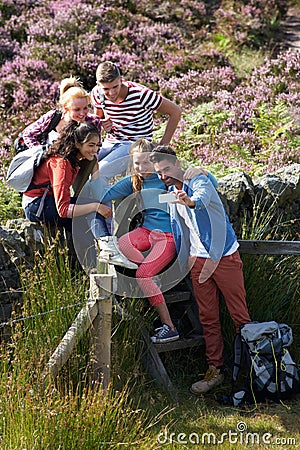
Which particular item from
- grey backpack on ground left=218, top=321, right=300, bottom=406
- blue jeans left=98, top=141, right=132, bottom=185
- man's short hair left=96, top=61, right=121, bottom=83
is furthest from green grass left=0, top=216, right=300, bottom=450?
A: man's short hair left=96, top=61, right=121, bottom=83

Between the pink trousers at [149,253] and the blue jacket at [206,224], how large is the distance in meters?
0.10

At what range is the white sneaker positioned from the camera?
A: 5484 millimetres

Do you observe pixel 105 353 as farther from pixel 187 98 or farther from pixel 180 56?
pixel 180 56

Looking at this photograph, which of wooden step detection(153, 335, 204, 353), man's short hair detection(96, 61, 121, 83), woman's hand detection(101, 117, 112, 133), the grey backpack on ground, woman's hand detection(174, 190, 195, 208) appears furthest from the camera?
woman's hand detection(101, 117, 112, 133)

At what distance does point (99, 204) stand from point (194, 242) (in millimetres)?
813

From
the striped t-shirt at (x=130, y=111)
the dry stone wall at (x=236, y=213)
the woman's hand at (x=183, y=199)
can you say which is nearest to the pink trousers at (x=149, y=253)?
the woman's hand at (x=183, y=199)

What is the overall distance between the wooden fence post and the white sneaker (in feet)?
1.09

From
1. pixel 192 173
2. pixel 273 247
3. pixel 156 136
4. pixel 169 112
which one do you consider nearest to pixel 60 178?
pixel 192 173

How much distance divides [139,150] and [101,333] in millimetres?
1540

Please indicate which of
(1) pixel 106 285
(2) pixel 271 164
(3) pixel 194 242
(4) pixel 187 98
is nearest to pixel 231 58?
(4) pixel 187 98

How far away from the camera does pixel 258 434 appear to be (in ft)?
17.5

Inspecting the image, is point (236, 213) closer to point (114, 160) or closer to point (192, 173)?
point (114, 160)

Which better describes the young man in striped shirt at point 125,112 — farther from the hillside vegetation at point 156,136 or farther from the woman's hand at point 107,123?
the hillside vegetation at point 156,136

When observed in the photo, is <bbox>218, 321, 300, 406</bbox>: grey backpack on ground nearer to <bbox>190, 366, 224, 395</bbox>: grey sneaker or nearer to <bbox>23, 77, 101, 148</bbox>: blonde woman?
<bbox>190, 366, 224, 395</bbox>: grey sneaker
